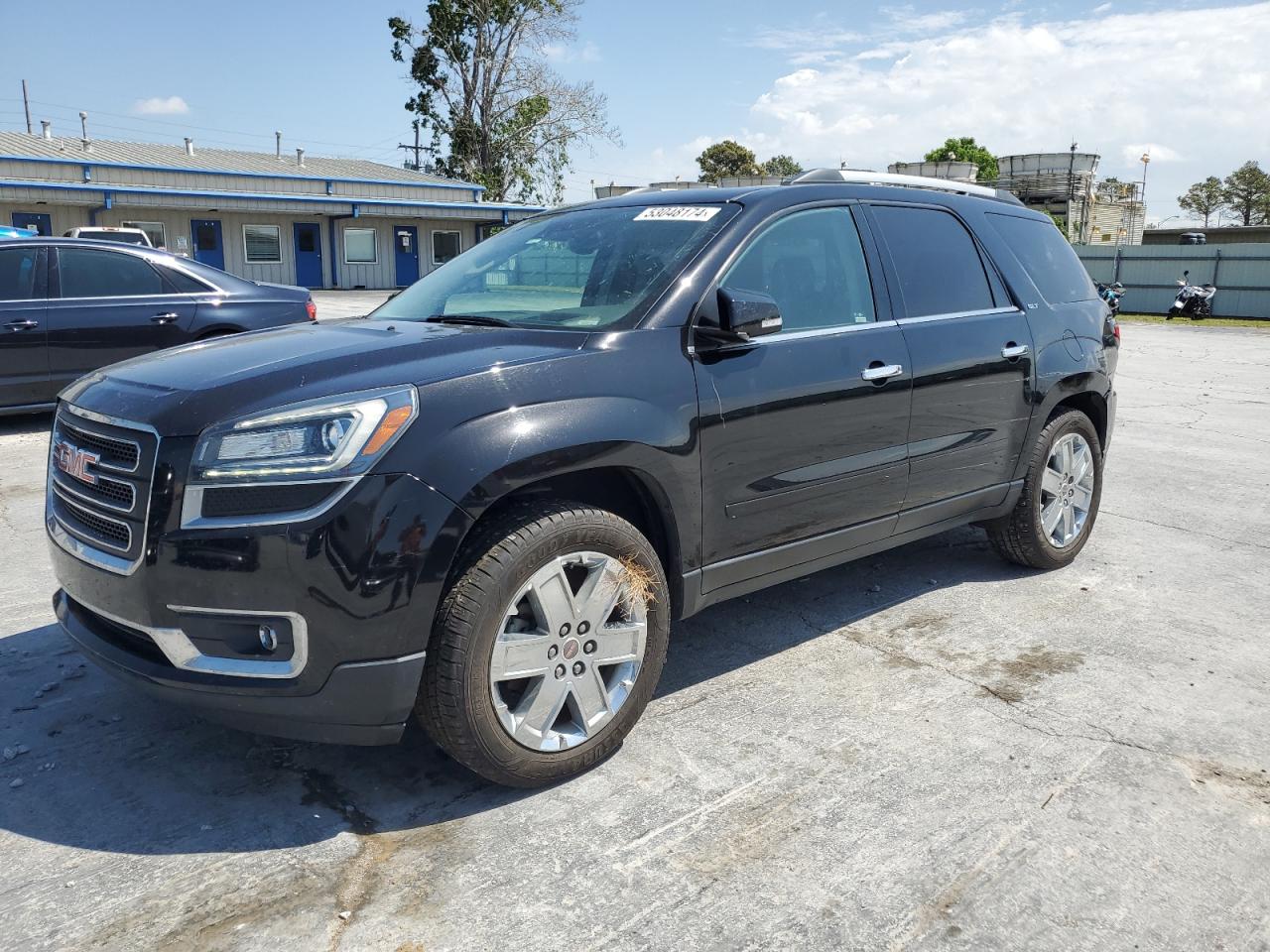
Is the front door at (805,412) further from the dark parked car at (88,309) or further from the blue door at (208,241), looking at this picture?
the blue door at (208,241)

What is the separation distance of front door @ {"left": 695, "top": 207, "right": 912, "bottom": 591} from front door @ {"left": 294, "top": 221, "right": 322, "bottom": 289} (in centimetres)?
3594

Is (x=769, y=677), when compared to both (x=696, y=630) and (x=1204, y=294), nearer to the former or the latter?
(x=696, y=630)

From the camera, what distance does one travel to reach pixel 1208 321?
29.3 metres

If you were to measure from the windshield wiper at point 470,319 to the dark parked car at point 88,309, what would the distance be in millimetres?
5624

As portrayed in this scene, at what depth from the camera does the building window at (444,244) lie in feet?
133

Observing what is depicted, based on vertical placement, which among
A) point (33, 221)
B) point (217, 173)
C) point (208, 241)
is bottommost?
point (208, 241)

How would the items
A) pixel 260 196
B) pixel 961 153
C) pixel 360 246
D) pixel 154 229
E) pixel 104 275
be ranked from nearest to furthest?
pixel 104 275 → pixel 154 229 → pixel 260 196 → pixel 360 246 → pixel 961 153

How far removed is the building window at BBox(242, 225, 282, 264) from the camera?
118ft

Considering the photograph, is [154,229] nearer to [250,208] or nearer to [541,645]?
[250,208]

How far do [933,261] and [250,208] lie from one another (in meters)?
34.9

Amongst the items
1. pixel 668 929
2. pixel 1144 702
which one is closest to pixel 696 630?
pixel 1144 702

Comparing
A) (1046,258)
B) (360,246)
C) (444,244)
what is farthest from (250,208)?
(1046,258)

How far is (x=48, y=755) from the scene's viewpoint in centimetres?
316

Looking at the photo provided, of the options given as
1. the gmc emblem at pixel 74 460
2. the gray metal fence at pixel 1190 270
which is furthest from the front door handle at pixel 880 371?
the gray metal fence at pixel 1190 270
